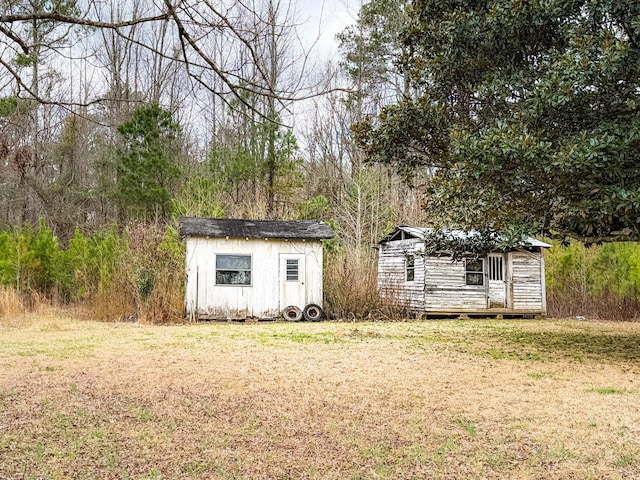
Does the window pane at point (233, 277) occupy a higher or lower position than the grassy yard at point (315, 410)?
higher

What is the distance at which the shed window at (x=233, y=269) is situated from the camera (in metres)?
15.6

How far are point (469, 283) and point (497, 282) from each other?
34.6 inches

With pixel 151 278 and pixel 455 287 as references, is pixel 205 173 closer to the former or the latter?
pixel 151 278

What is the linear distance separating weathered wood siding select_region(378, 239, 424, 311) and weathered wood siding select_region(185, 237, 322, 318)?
2.37 meters

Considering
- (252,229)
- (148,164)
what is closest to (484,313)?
(252,229)

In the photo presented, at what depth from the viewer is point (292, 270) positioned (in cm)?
1611

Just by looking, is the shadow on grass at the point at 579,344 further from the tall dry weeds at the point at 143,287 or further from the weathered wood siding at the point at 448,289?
the tall dry weeds at the point at 143,287

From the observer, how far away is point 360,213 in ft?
69.7

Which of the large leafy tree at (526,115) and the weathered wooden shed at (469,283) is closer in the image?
the large leafy tree at (526,115)

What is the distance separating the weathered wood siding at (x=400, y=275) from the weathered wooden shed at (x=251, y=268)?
8.06 ft

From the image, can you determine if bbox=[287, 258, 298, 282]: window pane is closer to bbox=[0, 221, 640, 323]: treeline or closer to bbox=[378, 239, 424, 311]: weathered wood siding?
bbox=[0, 221, 640, 323]: treeline

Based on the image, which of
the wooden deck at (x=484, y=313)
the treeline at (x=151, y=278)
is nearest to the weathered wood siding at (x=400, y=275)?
the wooden deck at (x=484, y=313)

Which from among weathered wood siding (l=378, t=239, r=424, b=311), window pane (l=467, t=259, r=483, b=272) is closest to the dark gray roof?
weathered wood siding (l=378, t=239, r=424, b=311)

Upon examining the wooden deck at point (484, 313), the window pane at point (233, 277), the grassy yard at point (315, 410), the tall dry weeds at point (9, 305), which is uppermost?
the window pane at point (233, 277)
